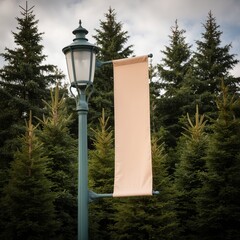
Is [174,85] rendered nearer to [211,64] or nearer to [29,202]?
[211,64]

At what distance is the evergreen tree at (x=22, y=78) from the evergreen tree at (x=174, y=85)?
8.09 m

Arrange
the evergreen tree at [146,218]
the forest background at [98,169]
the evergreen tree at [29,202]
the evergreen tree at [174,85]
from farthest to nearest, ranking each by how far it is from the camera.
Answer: the evergreen tree at [174,85] < the evergreen tree at [146,218] < the forest background at [98,169] < the evergreen tree at [29,202]

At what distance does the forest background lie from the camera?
436 inches

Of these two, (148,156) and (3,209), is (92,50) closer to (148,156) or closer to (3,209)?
(148,156)

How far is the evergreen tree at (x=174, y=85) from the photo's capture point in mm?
23781

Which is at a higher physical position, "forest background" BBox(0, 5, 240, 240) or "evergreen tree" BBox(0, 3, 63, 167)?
"evergreen tree" BBox(0, 3, 63, 167)

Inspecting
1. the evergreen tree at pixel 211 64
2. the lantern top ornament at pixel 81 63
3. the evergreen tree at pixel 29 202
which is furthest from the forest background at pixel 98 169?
the lantern top ornament at pixel 81 63

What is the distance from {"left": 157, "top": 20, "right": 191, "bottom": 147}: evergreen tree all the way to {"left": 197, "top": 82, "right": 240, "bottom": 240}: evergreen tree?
9757 mm

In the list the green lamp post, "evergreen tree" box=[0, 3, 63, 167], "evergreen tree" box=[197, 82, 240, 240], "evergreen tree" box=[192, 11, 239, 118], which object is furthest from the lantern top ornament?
"evergreen tree" box=[192, 11, 239, 118]

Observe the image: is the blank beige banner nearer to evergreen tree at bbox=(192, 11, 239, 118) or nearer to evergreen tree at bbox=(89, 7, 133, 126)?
evergreen tree at bbox=(89, 7, 133, 126)

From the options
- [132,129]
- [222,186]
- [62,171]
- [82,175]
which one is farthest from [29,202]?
[132,129]

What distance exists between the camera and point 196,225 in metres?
12.9

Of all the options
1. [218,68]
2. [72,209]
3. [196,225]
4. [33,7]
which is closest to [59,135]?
[72,209]

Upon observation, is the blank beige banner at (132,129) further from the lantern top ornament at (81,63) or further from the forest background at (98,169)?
the forest background at (98,169)
